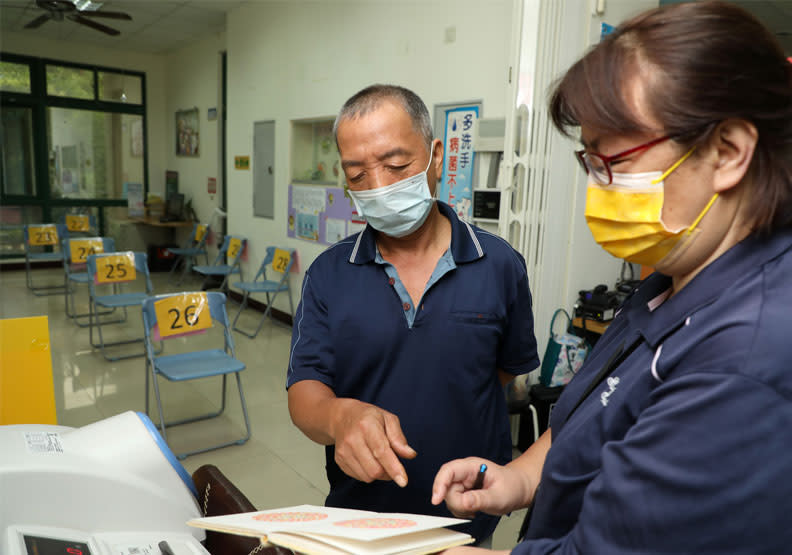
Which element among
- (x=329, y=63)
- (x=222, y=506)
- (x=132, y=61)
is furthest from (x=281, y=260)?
(x=132, y=61)

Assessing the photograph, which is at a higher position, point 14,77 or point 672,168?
point 14,77

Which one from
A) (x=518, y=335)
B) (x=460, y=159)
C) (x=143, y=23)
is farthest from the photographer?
(x=143, y=23)

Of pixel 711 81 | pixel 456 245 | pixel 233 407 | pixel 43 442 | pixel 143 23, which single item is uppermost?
pixel 143 23

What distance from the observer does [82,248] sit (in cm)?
554

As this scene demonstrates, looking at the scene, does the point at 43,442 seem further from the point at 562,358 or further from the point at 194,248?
the point at 194,248

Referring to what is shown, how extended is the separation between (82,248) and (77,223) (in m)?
2.97

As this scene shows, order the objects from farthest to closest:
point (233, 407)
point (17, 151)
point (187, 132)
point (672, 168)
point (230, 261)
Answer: point (187, 132)
point (17, 151)
point (230, 261)
point (233, 407)
point (672, 168)

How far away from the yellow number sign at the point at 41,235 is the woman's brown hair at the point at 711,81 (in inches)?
303

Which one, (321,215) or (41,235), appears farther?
(41,235)

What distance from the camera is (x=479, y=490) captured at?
36.3 inches

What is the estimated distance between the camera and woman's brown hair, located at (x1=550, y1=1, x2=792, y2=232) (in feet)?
1.83

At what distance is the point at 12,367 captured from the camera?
1.75 m

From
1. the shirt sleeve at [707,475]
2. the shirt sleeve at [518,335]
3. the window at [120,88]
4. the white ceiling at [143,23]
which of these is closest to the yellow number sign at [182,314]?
the shirt sleeve at [518,335]

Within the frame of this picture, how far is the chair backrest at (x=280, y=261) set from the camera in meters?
5.61
